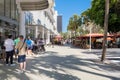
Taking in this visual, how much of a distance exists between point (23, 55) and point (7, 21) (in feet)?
39.1

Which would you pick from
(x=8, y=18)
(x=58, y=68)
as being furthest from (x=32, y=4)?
(x=58, y=68)

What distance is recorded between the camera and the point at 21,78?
41.0 feet

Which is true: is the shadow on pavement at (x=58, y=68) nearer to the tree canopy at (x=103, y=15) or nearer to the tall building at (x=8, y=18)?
the tall building at (x=8, y=18)

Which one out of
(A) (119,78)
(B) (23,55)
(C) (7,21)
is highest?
(C) (7,21)

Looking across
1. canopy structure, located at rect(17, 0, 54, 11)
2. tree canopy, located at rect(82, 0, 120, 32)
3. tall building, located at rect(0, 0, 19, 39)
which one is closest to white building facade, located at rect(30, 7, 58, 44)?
canopy structure, located at rect(17, 0, 54, 11)

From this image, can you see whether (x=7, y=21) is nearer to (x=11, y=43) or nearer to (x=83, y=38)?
(x=11, y=43)

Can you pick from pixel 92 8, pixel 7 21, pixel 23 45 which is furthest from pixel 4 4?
pixel 92 8

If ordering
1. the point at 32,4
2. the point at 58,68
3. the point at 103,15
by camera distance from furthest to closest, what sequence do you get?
the point at 103,15
the point at 32,4
the point at 58,68

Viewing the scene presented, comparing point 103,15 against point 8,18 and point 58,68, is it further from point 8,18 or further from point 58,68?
point 58,68

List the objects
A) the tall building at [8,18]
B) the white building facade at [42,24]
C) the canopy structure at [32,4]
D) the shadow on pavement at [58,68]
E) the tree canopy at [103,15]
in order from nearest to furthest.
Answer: the shadow on pavement at [58,68] → the canopy structure at [32,4] → the tall building at [8,18] → the tree canopy at [103,15] → the white building facade at [42,24]

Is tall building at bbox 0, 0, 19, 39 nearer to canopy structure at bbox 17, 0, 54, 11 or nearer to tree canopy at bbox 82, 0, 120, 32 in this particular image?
canopy structure at bbox 17, 0, 54, 11

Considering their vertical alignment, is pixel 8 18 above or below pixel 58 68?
above

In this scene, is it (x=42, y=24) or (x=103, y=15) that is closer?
(x=103, y=15)

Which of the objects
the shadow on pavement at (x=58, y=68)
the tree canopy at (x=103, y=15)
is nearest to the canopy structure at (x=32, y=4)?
the shadow on pavement at (x=58, y=68)
